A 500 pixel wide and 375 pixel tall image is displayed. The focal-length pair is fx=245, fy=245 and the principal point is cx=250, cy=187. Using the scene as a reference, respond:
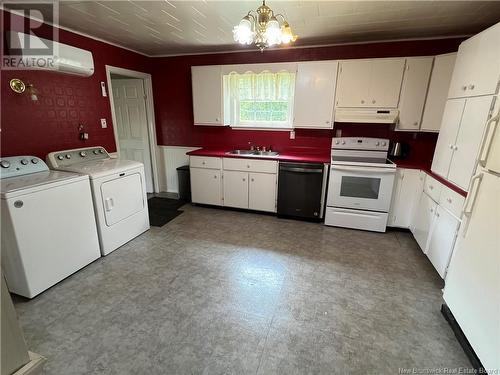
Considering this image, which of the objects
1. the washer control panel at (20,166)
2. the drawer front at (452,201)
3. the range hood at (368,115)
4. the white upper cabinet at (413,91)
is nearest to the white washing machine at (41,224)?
the washer control panel at (20,166)

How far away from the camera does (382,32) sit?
9.41ft

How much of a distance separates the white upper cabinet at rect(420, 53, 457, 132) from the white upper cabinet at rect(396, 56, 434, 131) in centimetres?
5

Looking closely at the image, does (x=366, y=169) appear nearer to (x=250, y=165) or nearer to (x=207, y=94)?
(x=250, y=165)

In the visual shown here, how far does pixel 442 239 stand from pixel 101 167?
3518mm

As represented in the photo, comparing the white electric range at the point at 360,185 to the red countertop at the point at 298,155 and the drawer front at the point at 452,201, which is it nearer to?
the red countertop at the point at 298,155

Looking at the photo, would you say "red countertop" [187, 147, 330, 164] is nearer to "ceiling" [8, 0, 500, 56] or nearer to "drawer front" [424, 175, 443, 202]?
"drawer front" [424, 175, 443, 202]

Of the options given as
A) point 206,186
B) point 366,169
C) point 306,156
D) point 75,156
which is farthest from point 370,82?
point 75,156

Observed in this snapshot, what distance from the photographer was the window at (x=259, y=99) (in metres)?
3.66

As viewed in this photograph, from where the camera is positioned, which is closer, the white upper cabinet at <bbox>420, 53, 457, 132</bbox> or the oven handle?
the white upper cabinet at <bbox>420, 53, 457, 132</bbox>

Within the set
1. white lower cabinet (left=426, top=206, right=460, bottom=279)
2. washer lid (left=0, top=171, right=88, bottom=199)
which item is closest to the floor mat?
washer lid (left=0, top=171, right=88, bottom=199)

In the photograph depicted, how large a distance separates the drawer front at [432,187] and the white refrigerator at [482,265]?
699mm

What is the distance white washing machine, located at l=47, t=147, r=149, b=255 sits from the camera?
2555 mm

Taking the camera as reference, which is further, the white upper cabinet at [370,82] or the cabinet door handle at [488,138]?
the white upper cabinet at [370,82]

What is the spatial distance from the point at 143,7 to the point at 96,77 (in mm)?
1459
